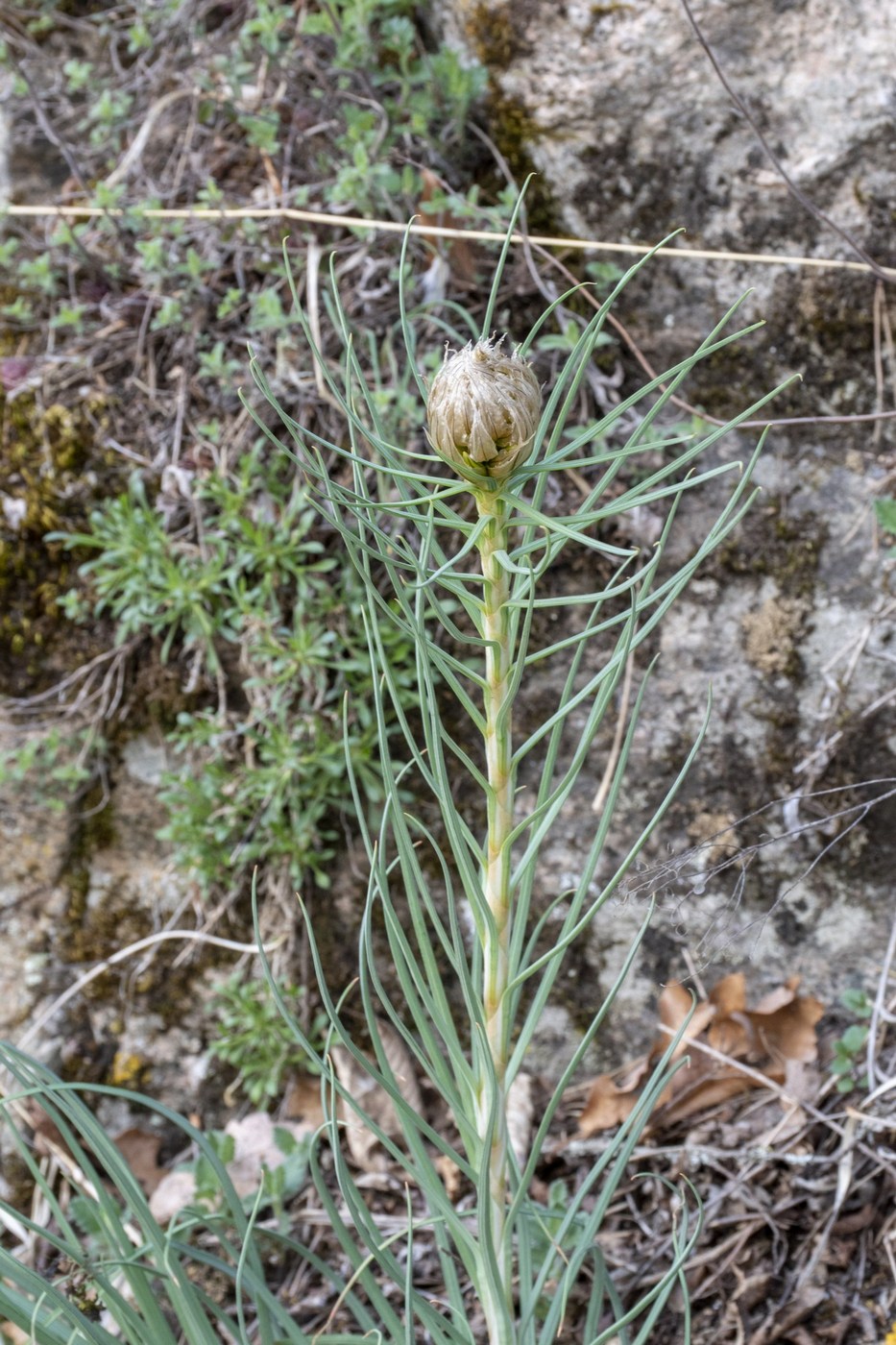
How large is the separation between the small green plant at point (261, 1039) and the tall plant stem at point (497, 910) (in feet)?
2.66

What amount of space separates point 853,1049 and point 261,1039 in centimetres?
90

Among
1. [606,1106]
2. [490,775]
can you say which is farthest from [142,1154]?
[490,775]

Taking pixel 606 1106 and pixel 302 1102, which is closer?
pixel 606 1106

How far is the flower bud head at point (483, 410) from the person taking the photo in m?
0.73

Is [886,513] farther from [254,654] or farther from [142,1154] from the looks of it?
[142,1154]

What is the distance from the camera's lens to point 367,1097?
5.61 ft

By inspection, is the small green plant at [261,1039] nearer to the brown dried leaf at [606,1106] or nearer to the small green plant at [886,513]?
the brown dried leaf at [606,1106]

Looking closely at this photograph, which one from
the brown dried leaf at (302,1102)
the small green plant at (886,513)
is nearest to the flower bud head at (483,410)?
the small green plant at (886,513)

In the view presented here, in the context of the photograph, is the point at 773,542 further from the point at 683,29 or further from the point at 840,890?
the point at 683,29

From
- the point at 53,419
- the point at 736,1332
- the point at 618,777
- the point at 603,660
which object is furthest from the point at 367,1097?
the point at 53,419

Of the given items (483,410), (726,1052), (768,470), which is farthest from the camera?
(768,470)

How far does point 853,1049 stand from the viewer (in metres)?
1.39

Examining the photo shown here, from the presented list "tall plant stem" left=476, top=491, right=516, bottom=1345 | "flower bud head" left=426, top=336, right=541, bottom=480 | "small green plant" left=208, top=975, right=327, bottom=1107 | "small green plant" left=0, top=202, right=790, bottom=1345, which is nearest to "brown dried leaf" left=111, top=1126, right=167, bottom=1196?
"small green plant" left=208, top=975, right=327, bottom=1107

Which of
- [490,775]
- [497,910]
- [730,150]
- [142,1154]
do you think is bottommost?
[142,1154]
